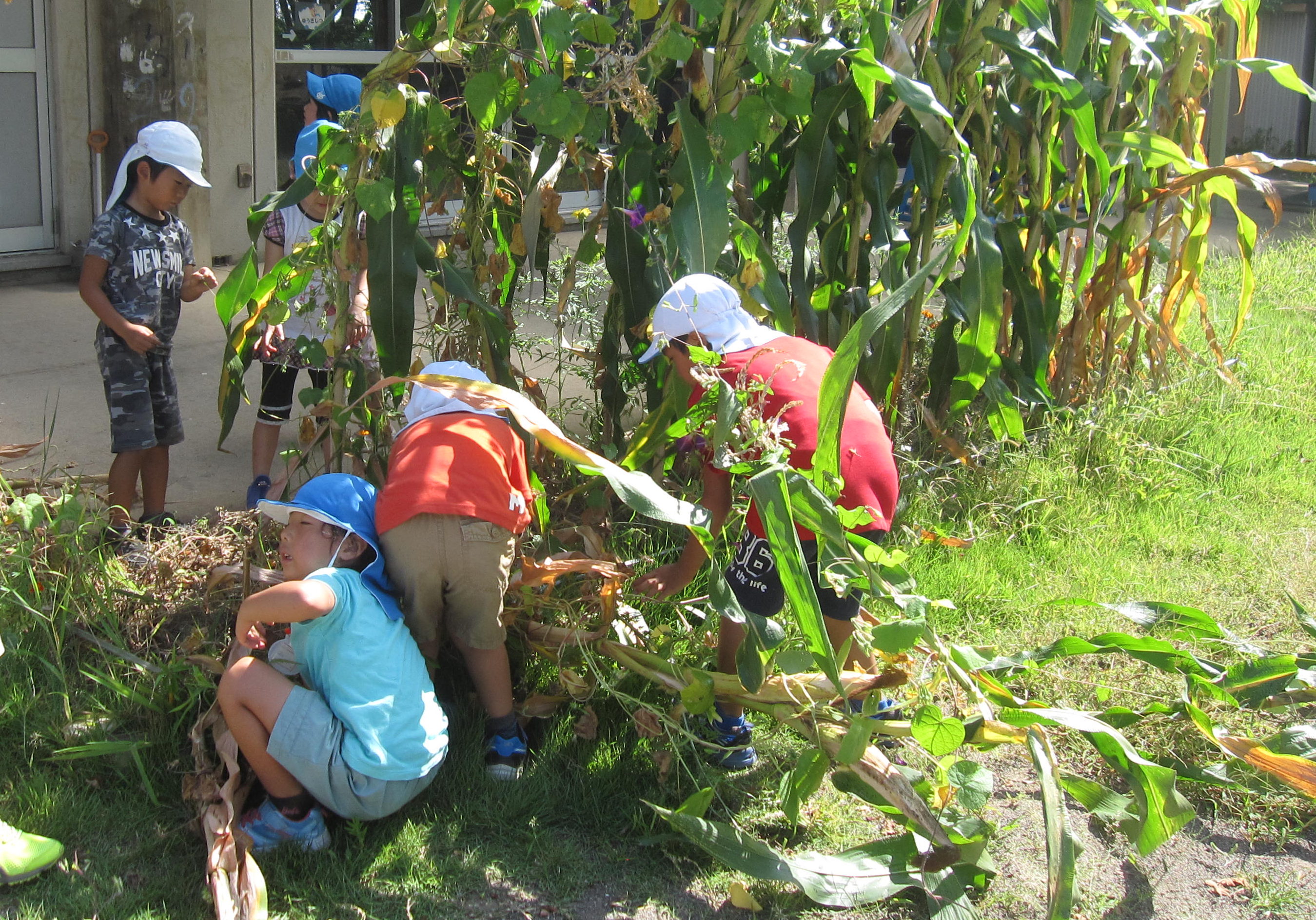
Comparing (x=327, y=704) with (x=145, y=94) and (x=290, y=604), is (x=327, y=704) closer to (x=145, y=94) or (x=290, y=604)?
(x=290, y=604)

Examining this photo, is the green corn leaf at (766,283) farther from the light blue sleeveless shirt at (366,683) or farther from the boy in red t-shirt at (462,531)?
the light blue sleeveless shirt at (366,683)

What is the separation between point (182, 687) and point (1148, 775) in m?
2.37

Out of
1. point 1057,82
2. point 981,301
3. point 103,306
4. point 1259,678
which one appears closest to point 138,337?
point 103,306

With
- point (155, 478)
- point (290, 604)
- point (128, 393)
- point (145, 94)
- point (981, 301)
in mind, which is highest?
point (145, 94)

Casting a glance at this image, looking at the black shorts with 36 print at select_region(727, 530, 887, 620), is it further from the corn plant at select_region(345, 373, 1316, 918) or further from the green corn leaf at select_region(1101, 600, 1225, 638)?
the green corn leaf at select_region(1101, 600, 1225, 638)

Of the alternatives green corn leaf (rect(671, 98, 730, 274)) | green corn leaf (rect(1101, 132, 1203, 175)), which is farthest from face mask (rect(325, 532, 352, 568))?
green corn leaf (rect(1101, 132, 1203, 175))

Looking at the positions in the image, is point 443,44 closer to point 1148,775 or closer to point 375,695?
point 375,695

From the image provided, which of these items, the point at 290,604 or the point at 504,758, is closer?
the point at 290,604

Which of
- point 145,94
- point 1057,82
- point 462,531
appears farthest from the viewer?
point 145,94

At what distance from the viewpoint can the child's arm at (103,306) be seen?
3.84 meters

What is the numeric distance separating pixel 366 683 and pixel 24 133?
221 inches

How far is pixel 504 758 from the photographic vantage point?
3125 millimetres

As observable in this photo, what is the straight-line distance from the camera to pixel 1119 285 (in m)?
5.04

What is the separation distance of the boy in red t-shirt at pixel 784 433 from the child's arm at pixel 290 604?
873mm
